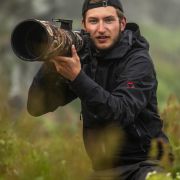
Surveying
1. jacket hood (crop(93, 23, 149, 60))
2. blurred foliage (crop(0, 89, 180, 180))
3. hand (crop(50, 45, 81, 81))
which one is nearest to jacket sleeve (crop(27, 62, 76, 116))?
blurred foliage (crop(0, 89, 180, 180))

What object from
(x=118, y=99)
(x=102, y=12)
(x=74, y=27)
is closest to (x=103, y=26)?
(x=102, y=12)

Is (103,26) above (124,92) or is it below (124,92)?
above

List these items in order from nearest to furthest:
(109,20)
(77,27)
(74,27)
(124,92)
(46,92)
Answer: (124,92), (109,20), (46,92), (74,27), (77,27)

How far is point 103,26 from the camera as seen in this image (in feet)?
17.3

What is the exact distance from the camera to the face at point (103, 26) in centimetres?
527

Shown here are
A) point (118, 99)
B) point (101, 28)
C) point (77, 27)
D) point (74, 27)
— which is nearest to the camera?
point (118, 99)

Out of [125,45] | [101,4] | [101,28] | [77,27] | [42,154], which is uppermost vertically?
[101,4]

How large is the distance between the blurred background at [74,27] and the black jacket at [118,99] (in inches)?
12.8

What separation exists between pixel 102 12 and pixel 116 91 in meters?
0.67

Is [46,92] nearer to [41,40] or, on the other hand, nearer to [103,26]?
[103,26]

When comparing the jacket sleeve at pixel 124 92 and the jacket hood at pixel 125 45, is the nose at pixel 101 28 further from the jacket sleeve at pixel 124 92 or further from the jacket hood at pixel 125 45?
the jacket sleeve at pixel 124 92

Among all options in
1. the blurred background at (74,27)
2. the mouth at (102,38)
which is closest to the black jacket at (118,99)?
the mouth at (102,38)

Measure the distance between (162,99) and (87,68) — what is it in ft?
62.3

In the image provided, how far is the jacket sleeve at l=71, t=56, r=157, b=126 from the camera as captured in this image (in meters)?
4.76
